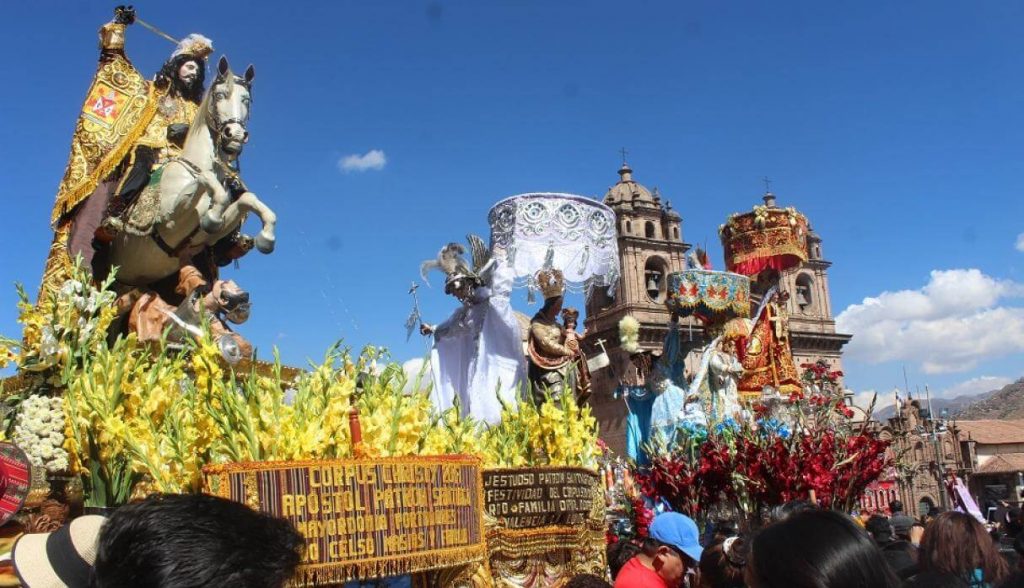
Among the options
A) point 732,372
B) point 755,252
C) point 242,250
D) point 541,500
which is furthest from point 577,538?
point 755,252

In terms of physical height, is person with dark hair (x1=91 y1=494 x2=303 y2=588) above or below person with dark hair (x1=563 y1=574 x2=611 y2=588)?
above

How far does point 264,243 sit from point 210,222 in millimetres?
539

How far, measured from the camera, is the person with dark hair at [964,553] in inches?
130

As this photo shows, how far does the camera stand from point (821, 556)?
6.98ft

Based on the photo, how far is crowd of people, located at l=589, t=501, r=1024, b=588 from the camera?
7.01 feet

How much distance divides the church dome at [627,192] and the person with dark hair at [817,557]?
45715mm

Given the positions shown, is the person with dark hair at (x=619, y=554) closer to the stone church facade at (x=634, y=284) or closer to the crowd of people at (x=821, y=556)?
the crowd of people at (x=821, y=556)

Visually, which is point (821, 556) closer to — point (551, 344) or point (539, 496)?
point (539, 496)

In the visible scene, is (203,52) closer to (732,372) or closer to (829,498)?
(829,498)

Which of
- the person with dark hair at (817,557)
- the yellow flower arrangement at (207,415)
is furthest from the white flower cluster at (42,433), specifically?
the person with dark hair at (817,557)

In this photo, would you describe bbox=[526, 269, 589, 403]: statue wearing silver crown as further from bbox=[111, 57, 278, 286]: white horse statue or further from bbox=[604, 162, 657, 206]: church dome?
bbox=[604, 162, 657, 206]: church dome

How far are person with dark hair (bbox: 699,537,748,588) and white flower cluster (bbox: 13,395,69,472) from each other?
3789mm

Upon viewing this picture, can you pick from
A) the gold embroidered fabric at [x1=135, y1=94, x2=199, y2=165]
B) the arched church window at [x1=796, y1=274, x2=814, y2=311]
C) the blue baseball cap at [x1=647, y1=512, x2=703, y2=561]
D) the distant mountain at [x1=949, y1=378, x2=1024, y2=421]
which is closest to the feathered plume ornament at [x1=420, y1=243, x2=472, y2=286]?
the gold embroidered fabric at [x1=135, y1=94, x2=199, y2=165]

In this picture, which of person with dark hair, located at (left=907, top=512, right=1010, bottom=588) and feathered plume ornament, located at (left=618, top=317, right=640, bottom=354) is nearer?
person with dark hair, located at (left=907, top=512, right=1010, bottom=588)
